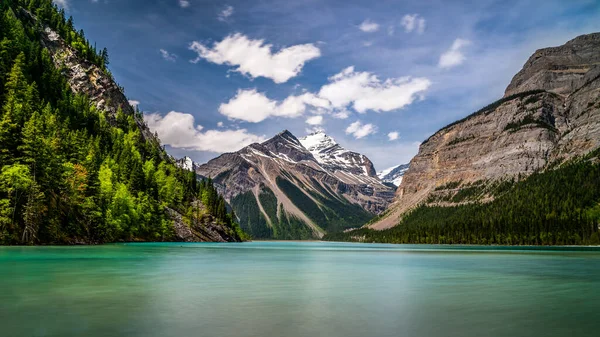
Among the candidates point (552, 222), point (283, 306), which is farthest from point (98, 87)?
point (552, 222)

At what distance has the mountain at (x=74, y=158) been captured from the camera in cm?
6378

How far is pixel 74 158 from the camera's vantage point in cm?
8744

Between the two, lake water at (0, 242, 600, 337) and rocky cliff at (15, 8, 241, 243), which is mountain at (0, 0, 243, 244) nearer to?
rocky cliff at (15, 8, 241, 243)

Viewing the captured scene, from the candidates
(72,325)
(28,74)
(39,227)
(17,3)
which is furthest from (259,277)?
(17,3)

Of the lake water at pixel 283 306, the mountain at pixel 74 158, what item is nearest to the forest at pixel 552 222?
the mountain at pixel 74 158

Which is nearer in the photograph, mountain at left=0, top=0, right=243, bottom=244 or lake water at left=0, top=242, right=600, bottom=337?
lake water at left=0, top=242, right=600, bottom=337

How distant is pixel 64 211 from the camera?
72.9m

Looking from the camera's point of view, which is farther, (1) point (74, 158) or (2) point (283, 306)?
(1) point (74, 158)

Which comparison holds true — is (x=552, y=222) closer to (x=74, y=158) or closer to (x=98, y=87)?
(x=74, y=158)

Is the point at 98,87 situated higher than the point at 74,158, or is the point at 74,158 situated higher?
the point at 98,87

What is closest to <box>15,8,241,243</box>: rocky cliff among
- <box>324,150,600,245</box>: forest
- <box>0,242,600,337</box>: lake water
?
<box>324,150,600,245</box>: forest

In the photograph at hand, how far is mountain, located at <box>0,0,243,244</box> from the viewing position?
209ft

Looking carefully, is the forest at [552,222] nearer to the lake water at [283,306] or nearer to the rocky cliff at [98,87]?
the rocky cliff at [98,87]

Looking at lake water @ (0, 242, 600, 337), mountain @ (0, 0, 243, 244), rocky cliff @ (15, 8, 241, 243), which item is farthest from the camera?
rocky cliff @ (15, 8, 241, 243)
